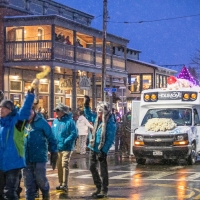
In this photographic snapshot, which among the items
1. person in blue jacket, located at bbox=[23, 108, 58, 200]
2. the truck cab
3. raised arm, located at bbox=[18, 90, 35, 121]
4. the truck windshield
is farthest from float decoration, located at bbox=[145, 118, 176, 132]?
raised arm, located at bbox=[18, 90, 35, 121]

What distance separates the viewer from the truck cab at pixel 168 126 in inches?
624

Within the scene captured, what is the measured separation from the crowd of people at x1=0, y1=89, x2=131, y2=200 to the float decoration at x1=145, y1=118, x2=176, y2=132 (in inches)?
208

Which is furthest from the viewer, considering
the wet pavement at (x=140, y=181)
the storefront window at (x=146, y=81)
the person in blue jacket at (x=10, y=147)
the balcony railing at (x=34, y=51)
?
the storefront window at (x=146, y=81)

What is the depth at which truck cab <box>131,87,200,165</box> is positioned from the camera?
1586 cm

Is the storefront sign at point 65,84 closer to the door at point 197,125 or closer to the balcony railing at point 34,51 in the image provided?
the balcony railing at point 34,51

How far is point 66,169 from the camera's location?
415 inches

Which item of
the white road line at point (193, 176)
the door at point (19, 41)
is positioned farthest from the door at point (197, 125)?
the door at point (19, 41)

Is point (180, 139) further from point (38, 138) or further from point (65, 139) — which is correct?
point (38, 138)

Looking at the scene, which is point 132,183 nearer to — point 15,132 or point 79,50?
point 15,132

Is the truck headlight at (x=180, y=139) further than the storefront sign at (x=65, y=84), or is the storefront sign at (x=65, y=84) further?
the storefront sign at (x=65, y=84)

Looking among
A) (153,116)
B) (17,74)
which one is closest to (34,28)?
(17,74)

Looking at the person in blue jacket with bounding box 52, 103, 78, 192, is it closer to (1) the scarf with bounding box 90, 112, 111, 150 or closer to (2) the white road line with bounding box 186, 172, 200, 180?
(1) the scarf with bounding box 90, 112, 111, 150

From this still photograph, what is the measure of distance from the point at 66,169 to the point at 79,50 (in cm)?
2099

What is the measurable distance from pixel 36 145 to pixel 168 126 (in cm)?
818
